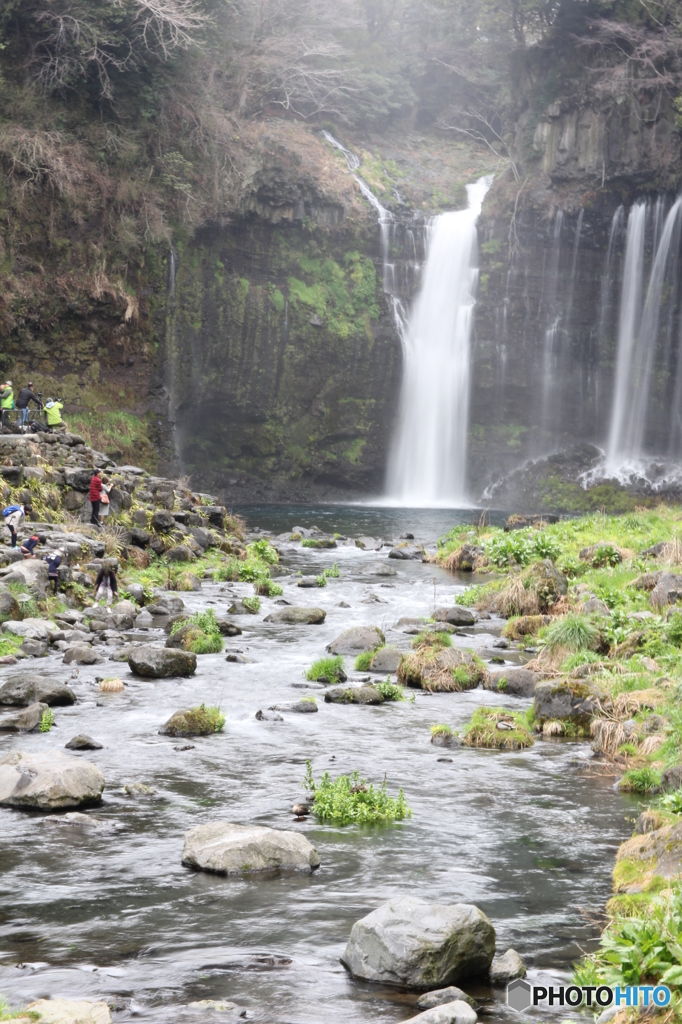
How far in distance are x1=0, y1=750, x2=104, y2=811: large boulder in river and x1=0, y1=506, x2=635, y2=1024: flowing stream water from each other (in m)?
0.21

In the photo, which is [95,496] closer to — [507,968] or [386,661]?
[386,661]

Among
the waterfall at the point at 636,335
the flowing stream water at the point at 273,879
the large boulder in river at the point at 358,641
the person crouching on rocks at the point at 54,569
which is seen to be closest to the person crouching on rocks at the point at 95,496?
the person crouching on rocks at the point at 54,569

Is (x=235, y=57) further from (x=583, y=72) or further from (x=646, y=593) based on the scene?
(x=646, y=593)

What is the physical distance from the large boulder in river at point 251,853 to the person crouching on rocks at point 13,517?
13.2m

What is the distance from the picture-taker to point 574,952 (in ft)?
21.2

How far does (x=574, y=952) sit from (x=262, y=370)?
45.4 metres

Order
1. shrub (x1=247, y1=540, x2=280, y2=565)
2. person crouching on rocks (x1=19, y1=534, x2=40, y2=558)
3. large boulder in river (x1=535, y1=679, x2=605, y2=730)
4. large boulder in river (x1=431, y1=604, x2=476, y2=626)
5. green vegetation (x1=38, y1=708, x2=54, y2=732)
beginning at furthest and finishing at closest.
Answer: shrub (x1=247, y1=540, x2=280, y2=565), person crouching on rocks (x1=19, y1=534, x2=40, y2=558), large boulder in river (x1=431, y1=604, x2=476, y2=626), large boulder in river (x1=535, y1=679, x2=605, y2=730), green vegetation (x1=38, y1=708, x2=54, y2=732)

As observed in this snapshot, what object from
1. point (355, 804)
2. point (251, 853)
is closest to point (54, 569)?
point (355, 804)

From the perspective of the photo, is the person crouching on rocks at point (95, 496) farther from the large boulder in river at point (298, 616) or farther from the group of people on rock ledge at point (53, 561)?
the large boulder in river at point (298, 616)

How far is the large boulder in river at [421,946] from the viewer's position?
19.8ft

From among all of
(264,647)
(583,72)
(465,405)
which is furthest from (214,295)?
(264,647)

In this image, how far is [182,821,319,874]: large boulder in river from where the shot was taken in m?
7.78

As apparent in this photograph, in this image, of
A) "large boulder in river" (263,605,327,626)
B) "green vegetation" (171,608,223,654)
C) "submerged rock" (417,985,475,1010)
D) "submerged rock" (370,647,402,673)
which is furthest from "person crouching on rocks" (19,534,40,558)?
"submerged rock" (417,985,475,1010)

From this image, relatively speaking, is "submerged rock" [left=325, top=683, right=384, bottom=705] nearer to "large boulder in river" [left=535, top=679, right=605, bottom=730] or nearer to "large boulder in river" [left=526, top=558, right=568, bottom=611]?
"large boulder in river" [left=535, top=679, right=605, bottom=730]
